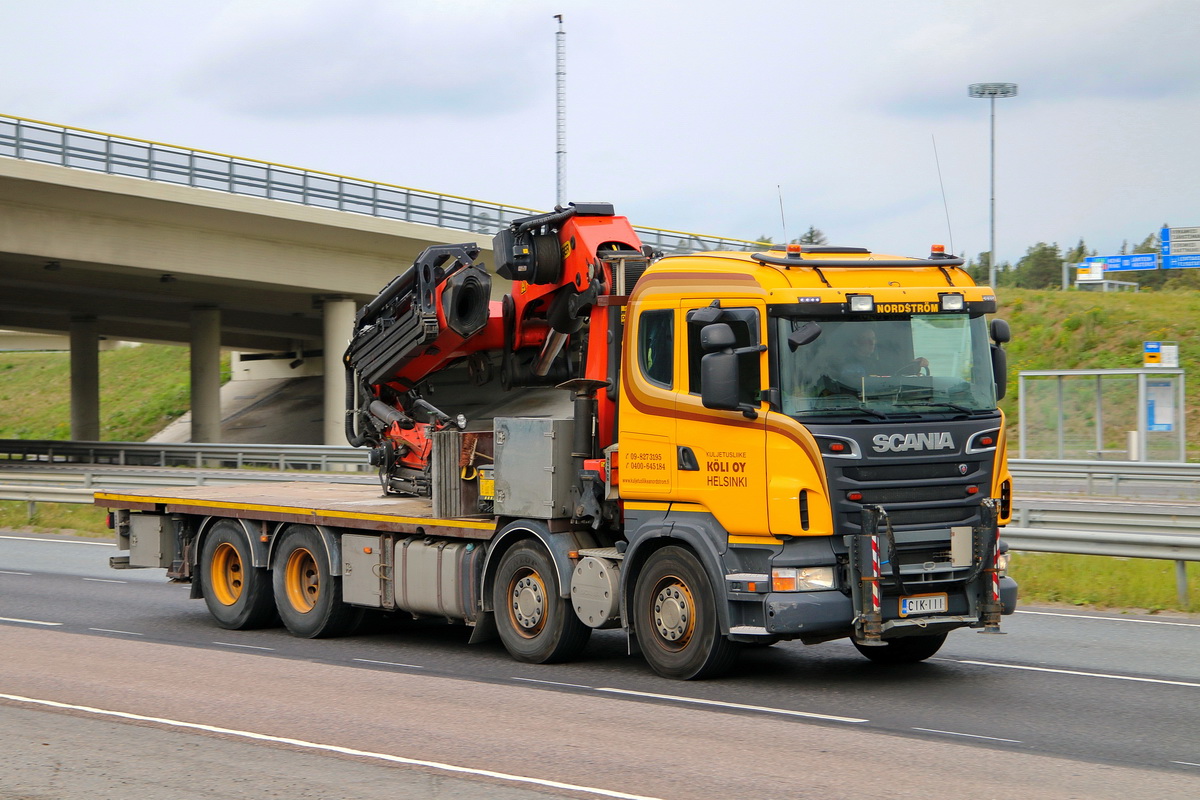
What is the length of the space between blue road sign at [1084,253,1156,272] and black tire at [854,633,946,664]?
55098 mm

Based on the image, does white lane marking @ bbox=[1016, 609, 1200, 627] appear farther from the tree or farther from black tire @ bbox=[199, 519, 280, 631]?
the tree

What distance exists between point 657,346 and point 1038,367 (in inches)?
1542

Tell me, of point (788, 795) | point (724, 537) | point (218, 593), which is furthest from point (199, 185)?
point (788, 795)

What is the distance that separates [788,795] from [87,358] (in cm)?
5404

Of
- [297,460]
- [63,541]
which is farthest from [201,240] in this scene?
[63,541]

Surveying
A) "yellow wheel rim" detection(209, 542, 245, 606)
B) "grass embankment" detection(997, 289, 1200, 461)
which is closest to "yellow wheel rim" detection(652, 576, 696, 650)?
"yellow wheel rim" detection(209, 542, 245, 606)

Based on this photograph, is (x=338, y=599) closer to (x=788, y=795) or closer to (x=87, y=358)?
(x=788, y=795)

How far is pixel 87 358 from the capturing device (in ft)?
185

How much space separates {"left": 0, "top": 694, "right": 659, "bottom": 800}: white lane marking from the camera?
714 centimetres

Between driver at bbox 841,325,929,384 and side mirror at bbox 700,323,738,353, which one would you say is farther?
driver at bbox 841,325,929,384

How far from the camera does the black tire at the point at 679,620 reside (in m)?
10.1

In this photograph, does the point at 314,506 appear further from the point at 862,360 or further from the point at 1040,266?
the point at 1040,266

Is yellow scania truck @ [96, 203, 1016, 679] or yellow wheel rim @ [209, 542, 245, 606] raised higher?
yellow scania truck @ [96, 203, 1016, 679]

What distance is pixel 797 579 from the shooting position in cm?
962
